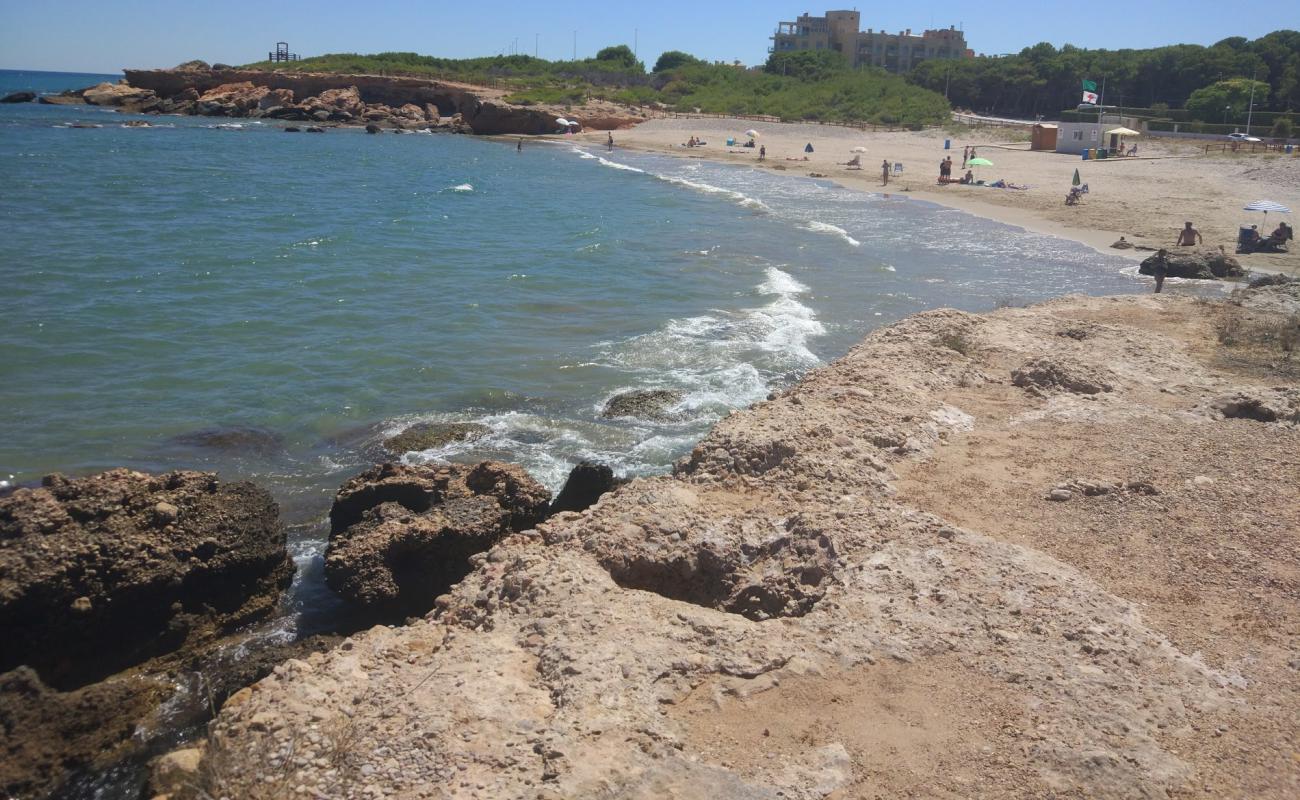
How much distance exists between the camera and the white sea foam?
28.9 m

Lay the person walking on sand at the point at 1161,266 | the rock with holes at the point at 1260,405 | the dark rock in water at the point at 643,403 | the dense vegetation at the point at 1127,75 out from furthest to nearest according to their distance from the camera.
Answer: the dense vegetation at the point at 1127,75
the person walking on sand at the point at 1161,266
the dark rock in water at the point at 643,403
the rock with holes at the point at 1260,405

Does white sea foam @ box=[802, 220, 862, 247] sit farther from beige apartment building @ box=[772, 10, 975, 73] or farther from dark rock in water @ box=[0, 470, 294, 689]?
beige apartment building @ box=[772, 10, 975, 73]

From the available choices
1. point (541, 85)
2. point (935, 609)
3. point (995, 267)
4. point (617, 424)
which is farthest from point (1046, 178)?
point (541, 85)

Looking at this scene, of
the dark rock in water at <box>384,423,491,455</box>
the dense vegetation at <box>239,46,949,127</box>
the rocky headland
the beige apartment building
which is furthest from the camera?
the beige apartment building

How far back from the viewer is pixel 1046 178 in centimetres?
4378

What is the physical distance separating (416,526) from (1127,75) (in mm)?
90177

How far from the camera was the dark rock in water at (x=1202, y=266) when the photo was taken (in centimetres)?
2177

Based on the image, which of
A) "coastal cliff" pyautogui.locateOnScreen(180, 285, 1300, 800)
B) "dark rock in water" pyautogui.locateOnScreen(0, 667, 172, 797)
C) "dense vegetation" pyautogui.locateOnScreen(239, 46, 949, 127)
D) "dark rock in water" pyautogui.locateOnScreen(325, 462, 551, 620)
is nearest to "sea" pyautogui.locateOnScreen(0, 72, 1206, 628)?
"dark rock in water" pyautogui.locateOnScreen(325, 462, 551, 620)

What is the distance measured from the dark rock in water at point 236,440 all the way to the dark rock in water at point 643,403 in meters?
4.55

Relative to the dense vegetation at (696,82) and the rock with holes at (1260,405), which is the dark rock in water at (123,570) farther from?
the dense vegetation at (696,82)

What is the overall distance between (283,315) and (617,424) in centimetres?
916

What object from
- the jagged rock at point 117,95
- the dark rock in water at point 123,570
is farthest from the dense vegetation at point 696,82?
the dark rock in water at point 123,570

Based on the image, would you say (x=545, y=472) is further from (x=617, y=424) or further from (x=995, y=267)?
(x=995, y=267)

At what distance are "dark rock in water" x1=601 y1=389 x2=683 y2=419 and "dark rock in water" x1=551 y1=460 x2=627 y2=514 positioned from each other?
378cm
